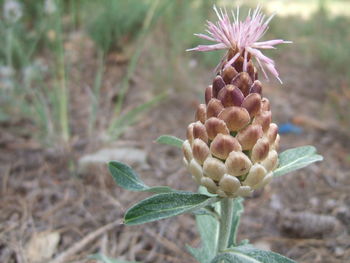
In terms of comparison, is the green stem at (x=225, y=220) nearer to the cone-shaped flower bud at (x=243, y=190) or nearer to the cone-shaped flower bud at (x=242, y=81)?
the cone-shaped flower bud at (x=243, y=190)

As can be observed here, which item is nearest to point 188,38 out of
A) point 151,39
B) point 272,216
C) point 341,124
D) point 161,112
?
point 151,39

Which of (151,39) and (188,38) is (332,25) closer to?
(188,38)

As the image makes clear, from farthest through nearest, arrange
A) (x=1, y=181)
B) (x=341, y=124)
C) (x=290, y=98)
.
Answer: (x=290, y=98), (x=341, y=124), (x=1, y=181)

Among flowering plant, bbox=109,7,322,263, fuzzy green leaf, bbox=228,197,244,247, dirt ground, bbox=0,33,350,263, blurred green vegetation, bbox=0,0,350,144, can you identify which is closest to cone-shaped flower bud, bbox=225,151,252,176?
flowering plant, bbox=109,7,322,263

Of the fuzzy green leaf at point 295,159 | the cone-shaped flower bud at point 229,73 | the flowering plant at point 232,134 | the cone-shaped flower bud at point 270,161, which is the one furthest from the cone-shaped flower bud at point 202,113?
the fuzzy green leaf at point 295,159

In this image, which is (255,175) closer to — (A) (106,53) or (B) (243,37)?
(B) (243,37)

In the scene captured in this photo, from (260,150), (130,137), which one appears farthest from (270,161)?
(130,137)
